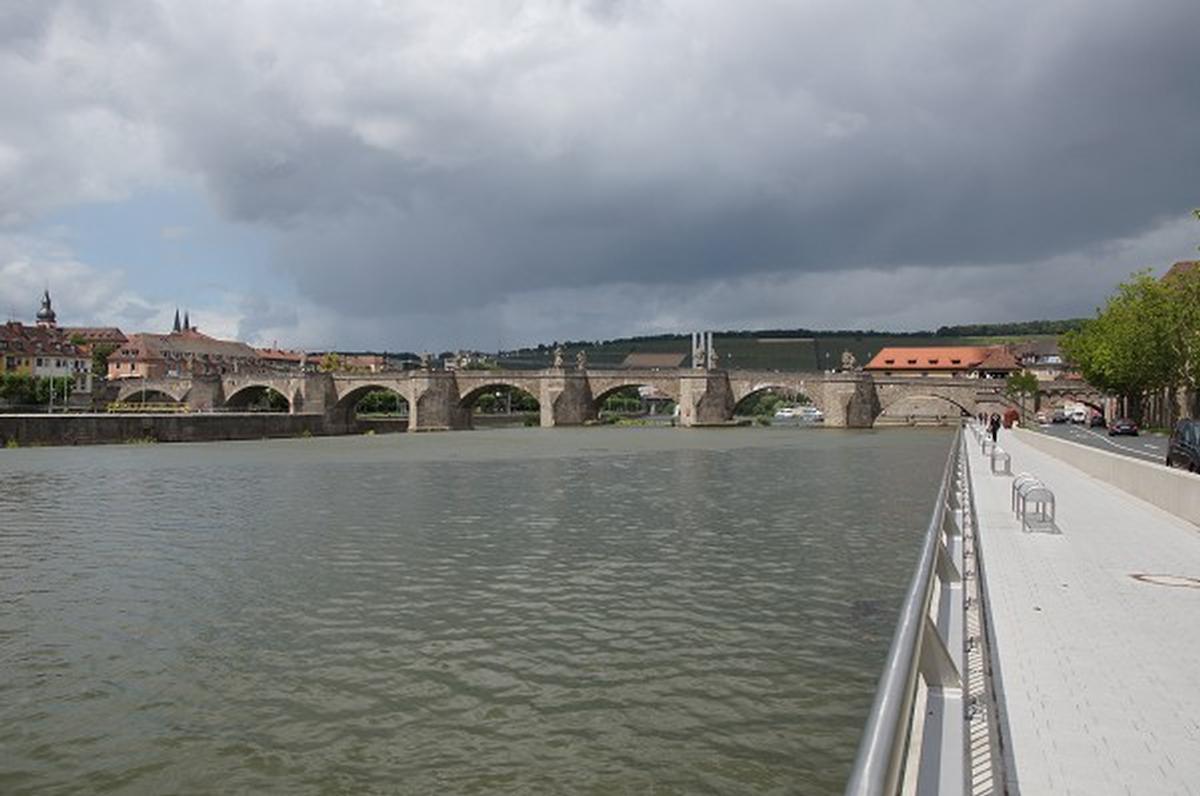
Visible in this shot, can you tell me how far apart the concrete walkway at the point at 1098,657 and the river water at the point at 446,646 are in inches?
62.5

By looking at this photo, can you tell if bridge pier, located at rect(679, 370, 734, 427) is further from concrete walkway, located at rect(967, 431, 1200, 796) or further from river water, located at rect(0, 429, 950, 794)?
concrete walkway, located at rect(967, 431, 1200, 796)

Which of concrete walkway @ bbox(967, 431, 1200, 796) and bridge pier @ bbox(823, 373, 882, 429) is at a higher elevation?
bridge pier @ bbox(823, 373, 882, 429)

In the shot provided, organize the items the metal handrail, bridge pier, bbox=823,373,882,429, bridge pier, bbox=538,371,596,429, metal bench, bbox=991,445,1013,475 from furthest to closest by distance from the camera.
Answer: bridge pier, bbox=538,371,596,429 < bridge pier, bbox=823,373,882,429 < metal bench, bbox=991,445,1013,475 < the metal handrail

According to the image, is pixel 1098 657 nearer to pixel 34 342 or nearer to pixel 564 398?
pixel 564 398

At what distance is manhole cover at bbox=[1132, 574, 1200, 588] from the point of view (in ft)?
33.9

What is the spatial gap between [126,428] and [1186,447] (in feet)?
204

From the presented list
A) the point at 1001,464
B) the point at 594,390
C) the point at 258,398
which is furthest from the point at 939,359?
the point at 1001,464

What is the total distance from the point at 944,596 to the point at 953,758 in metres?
3.75

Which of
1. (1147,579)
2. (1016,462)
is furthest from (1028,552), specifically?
(1016,462)

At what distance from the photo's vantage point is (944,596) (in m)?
7.69

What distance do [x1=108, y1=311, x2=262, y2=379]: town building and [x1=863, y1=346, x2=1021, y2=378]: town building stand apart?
92.3 m

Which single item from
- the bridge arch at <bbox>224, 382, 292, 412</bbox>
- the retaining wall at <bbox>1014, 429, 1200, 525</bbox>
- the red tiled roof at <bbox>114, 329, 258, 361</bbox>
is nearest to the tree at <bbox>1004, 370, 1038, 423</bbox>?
the retaining wall at <bbox>1014, 429, 1200, 525</bbox>

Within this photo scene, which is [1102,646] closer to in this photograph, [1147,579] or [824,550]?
[1147,579]

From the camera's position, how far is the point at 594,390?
100m
